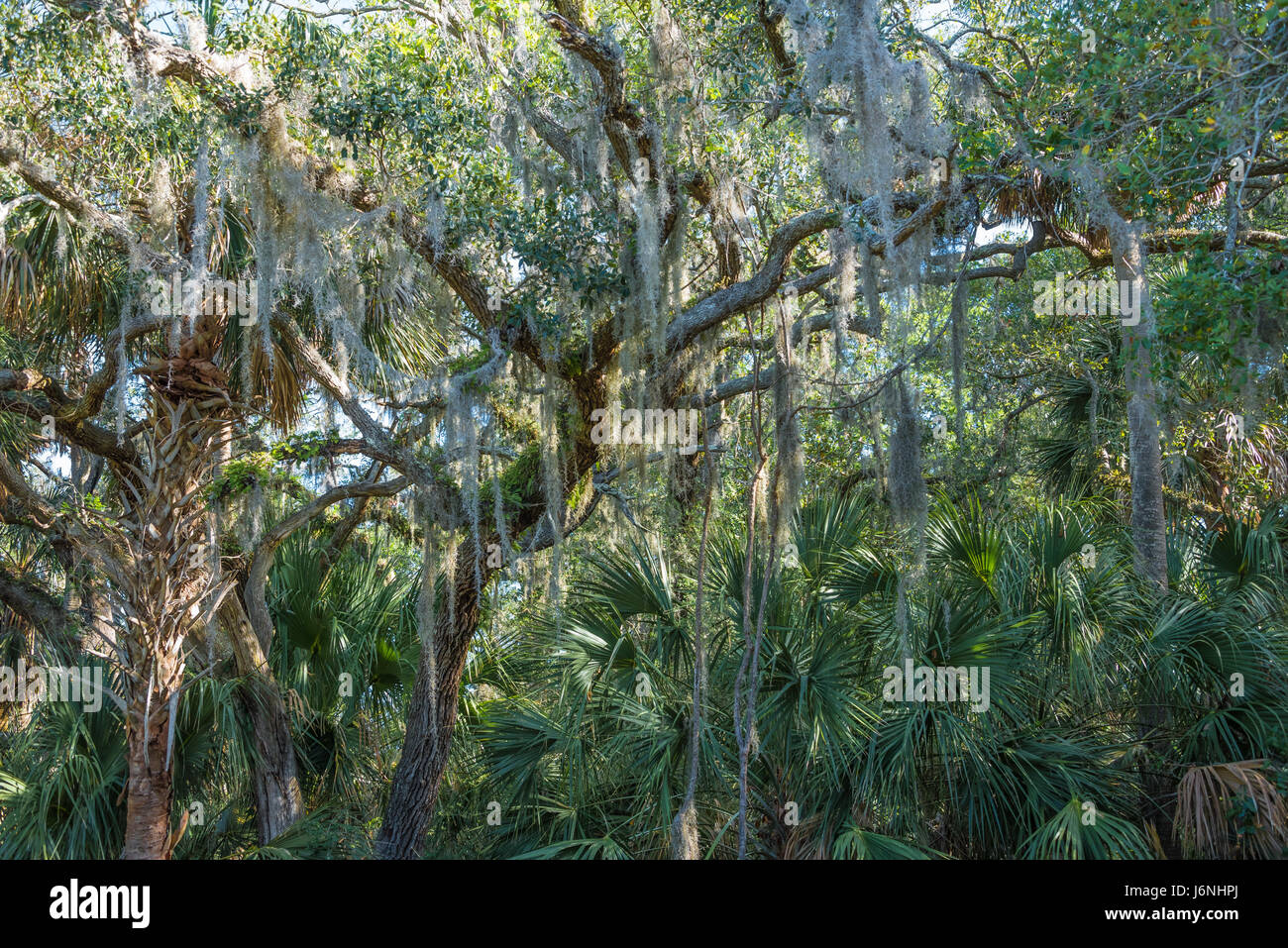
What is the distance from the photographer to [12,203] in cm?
623

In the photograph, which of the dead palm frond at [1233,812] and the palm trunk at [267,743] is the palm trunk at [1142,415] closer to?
the dead palm frond at [1233,812]

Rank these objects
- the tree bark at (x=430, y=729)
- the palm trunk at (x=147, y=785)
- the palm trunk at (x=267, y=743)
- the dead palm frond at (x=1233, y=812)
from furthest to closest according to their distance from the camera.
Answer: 1. the palm trunk at (x=267, y=743)
2. the tree bark at (x=430, y=729)
3. the palm trunk at (x=147, y=785)
4. the dead palm frond at (x=1233, y=812)

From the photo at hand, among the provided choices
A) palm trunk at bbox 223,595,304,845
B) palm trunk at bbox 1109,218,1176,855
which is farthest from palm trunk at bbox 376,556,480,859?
palm trunk at bbox 1109,218,1176,855

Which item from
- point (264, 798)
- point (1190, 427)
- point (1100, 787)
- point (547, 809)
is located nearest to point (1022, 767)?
point (1100, 787)

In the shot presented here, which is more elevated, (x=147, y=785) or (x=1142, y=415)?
→ (x=1142, y=415)

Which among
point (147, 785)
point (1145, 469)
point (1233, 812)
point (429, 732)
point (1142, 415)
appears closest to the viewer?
point (1233, 812)

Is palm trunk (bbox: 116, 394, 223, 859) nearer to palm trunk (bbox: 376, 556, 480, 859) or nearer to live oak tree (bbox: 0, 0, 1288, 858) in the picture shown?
live oak tree (bbox: 0, 0, 1288, 858)

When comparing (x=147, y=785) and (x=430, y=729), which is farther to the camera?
(x=430, y=729)

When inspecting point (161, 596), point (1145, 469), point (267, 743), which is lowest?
point (267, 743)

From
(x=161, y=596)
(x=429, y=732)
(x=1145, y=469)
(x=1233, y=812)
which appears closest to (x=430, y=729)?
(x=429, y=732)

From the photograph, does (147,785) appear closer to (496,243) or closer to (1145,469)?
(496,243)

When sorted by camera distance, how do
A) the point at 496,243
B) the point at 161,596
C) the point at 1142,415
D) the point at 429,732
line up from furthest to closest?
1. the point at 429,732
2. the point at 1142,415
3. the point at 496,243
4. the point at 161,596

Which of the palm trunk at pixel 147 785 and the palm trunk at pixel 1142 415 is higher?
the palm trunk at pixel 1142 415

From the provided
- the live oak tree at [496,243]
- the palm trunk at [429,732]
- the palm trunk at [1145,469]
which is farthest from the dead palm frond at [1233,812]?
the palm trunk at [429,732]
